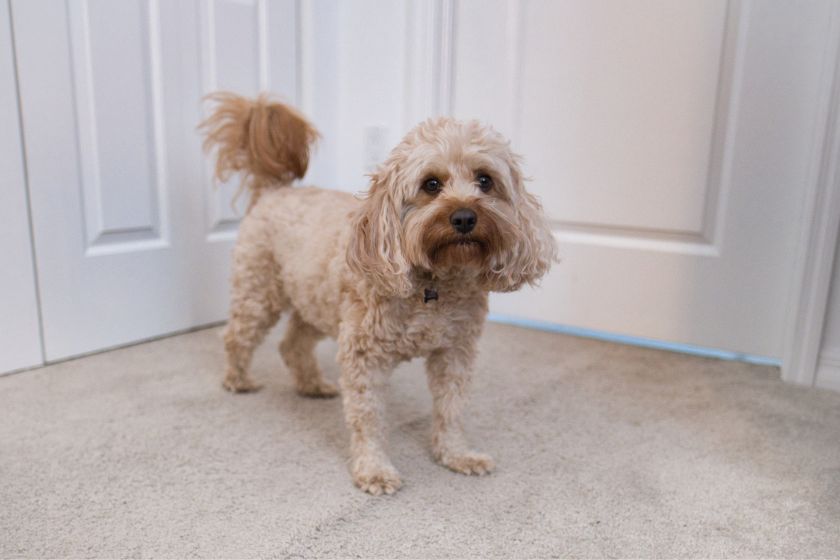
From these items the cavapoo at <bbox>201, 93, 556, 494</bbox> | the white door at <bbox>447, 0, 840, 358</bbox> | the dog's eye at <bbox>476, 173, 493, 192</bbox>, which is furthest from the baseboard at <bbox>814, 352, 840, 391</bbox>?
the dog's eye at <bbox>476, 173, 493, 192</bbox>

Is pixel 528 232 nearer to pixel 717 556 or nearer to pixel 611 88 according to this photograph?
pixel 717 556

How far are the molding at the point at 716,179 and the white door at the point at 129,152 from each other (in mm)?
959

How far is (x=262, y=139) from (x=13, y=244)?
0.71 metres

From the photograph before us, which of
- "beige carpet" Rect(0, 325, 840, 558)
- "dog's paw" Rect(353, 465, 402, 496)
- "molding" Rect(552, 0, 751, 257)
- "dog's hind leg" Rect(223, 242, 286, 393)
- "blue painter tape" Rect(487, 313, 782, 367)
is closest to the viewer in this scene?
"beige carpet" Rect(0, 325, 840, 558)

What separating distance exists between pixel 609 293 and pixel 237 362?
1.17 meters

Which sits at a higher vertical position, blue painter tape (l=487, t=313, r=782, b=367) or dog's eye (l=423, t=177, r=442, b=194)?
dog's eye (l=423, t=177, r=442, b=194)

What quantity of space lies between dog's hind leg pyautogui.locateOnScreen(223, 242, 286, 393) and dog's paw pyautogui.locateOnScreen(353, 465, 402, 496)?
1.70ft

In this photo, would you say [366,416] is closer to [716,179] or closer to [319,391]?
[319,391]

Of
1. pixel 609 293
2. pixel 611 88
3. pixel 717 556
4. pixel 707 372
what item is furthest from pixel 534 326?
pixel 717 556

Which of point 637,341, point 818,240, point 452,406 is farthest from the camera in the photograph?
point 637,341

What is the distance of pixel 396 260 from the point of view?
1089 mm

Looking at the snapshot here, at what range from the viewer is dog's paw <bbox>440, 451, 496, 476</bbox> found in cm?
128

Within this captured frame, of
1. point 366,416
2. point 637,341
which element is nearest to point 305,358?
point 366,416

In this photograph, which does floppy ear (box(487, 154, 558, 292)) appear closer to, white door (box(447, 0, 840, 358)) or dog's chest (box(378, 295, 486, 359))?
dog's chest (box(378, 295, 486, 359))
